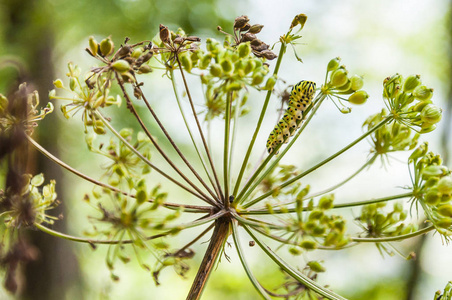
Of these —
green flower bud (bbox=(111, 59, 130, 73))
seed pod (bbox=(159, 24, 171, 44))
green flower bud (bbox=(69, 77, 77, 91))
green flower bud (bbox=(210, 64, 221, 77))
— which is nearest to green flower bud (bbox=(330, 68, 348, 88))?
green flower bud (bbox=(210, 64, 221, 77))

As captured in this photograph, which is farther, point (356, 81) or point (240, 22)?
point (240, 22)

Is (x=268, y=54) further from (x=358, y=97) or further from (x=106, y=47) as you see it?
(x=106, y=47)

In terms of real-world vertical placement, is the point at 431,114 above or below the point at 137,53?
above

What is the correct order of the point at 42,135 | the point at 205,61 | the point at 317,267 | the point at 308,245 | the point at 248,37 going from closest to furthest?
the point at 308,245 < the point at 317,267 < the point at 205,61 < the point at 248,37 < the point at 42,135

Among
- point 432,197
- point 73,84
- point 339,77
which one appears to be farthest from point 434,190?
point 73,84

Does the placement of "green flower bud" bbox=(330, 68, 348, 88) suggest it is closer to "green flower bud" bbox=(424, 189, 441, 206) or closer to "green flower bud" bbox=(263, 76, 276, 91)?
"green flower bud" bbox=(263, 76, 276, 91)

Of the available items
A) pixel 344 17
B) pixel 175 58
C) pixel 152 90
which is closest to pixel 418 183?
pixel 175 58

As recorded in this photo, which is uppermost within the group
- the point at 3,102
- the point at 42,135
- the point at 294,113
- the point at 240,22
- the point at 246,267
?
the point at 42,135
